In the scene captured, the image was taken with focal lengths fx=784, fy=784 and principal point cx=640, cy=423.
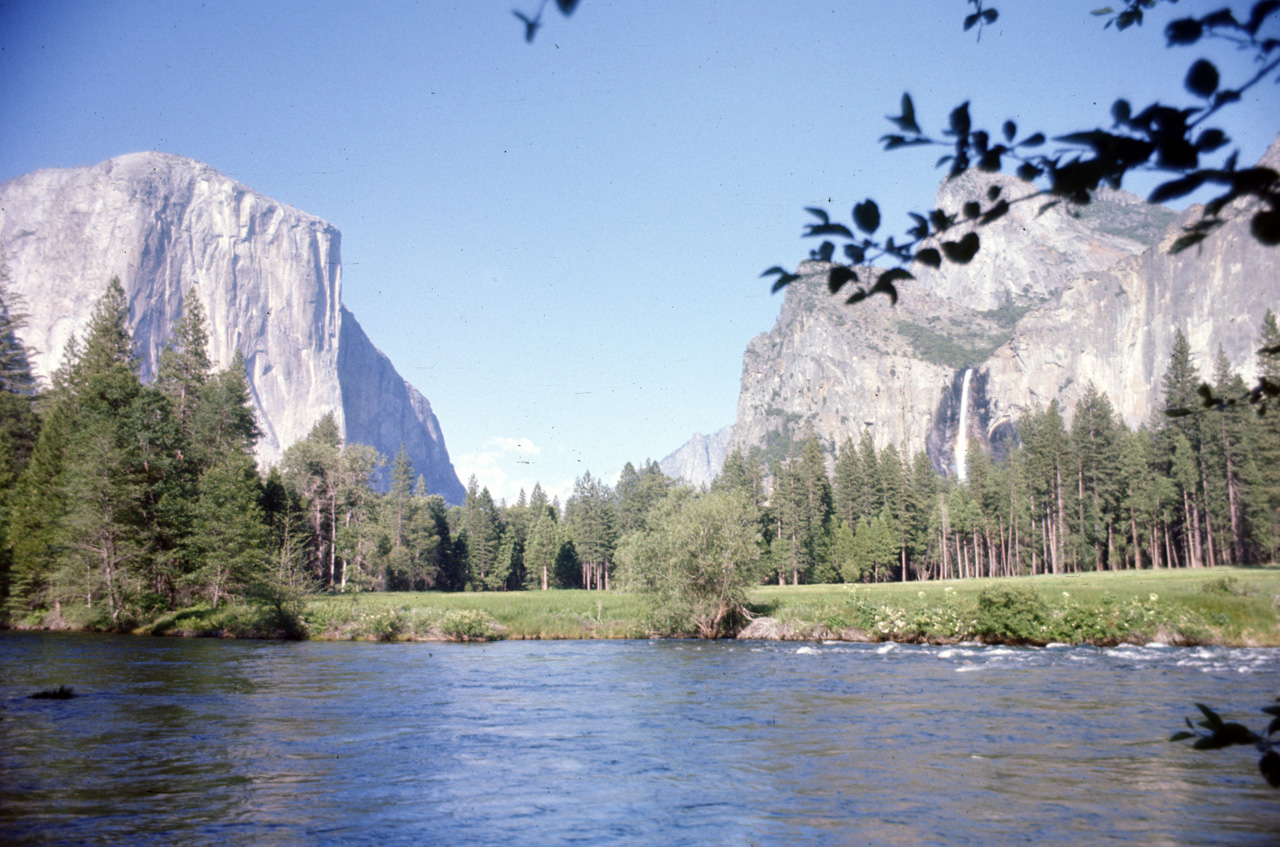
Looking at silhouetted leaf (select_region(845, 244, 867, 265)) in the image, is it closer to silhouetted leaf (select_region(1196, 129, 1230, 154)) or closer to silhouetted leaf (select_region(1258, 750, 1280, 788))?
silhouetted leaf (select_region(1196, 129, 1230, 154))

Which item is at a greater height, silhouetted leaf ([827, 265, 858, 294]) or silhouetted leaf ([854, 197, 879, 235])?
silhouetted leaf ([854, 197, 879, 235])

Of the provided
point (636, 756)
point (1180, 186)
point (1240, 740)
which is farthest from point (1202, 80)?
point (636, 756)

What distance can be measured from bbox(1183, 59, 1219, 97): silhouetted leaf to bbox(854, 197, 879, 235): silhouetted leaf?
3.52ft

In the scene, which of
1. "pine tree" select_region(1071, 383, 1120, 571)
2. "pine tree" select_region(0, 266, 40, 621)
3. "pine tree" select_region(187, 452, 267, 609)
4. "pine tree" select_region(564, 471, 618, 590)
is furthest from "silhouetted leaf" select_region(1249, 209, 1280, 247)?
"pine tree" select_region(564, 471, 618, 590)

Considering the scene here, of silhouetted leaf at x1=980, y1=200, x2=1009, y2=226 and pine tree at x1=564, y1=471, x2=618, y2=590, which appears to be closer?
silhouetted leaf at x1=980, y1=200, x2=1009, y2=226

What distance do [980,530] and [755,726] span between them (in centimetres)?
9928

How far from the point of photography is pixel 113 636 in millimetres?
39688

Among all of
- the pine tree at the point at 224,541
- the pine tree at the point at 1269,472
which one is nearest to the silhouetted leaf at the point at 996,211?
the pine tree at the point at 224,541

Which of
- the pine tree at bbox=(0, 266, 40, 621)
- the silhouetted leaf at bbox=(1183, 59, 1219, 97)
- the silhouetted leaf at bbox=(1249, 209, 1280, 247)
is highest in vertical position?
the pine tree at bbox=(0, 266, 40, 621)

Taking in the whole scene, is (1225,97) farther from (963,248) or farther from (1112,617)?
(1112,617)

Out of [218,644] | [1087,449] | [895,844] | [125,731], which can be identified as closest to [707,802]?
[895,844]

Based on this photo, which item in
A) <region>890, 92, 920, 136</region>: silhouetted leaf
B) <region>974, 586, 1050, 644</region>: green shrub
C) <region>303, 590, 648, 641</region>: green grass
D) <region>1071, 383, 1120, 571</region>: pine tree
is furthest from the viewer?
<region>1071, 383, 1120, 571</region>: pine tree

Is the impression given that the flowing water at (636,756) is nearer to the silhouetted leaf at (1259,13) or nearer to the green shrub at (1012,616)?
the green shrub at (1012,616)

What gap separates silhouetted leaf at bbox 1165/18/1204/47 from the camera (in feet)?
8.79
